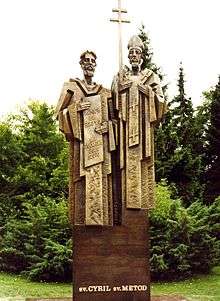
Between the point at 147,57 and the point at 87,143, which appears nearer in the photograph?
the point at 87,143

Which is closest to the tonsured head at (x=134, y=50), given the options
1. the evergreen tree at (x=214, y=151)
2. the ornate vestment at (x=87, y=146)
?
the ornate vestment at (x=87, y=146)

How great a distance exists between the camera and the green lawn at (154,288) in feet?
52.2

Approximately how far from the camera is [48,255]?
1962 centimetres

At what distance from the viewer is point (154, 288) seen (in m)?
18.3

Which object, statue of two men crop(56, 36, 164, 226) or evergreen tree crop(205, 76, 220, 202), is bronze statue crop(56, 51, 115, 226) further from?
evergreen tree crop(205, 76, 220, 202)

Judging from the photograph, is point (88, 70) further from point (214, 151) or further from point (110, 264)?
point (214, 151)

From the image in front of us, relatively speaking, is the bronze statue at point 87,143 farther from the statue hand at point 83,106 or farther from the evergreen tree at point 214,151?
the evergreen tree at point 214,151

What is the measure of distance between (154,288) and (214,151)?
1390 centimetres

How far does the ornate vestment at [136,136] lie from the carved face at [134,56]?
23 cm

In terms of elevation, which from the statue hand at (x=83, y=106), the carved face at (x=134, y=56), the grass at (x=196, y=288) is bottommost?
the grass at (x=196, y=288)

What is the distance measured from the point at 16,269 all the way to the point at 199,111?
17.8 metres

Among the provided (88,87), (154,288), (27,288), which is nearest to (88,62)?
(88,87)

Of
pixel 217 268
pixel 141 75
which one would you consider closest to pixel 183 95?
pixel 217 268

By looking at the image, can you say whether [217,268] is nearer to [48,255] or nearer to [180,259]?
Result: [180,259]
